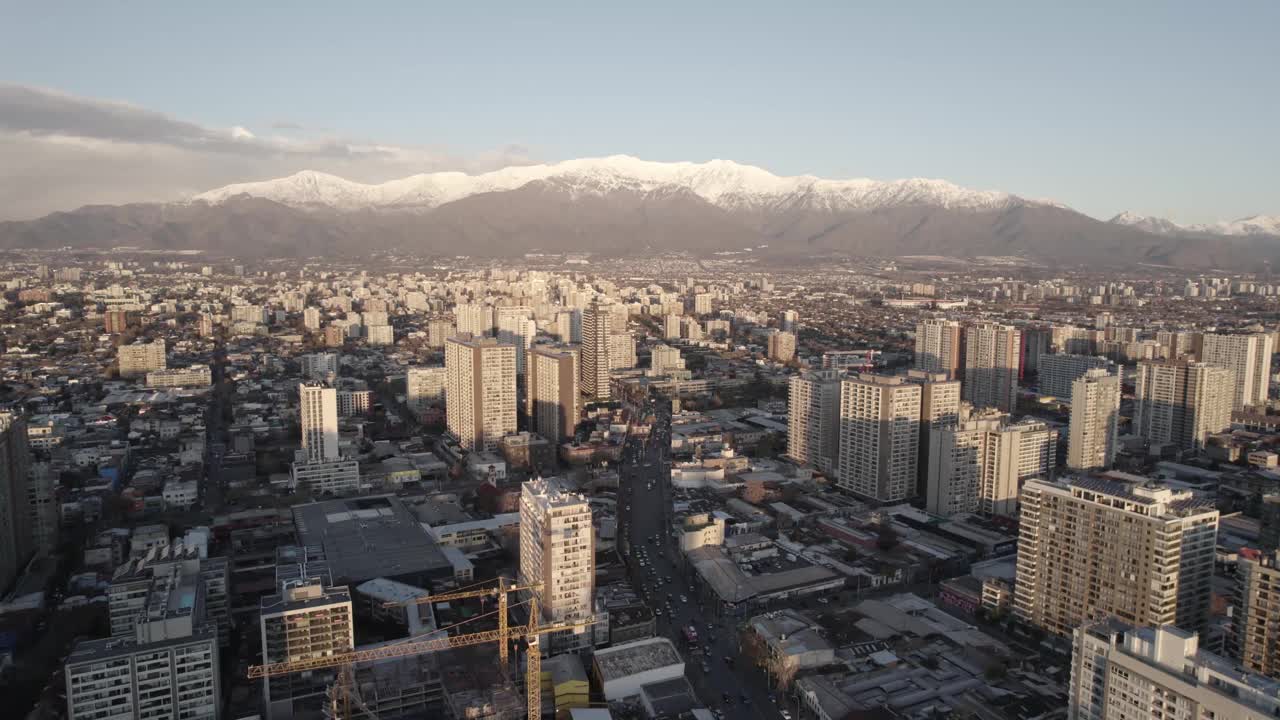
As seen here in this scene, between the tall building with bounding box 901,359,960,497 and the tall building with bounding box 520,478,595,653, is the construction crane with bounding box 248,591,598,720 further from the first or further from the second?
the tall building with bounding box 901,359,960,497

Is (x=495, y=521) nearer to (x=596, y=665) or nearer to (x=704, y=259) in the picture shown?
(x=596, y=665)

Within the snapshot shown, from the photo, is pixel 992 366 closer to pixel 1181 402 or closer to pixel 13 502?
pixel 1181 402

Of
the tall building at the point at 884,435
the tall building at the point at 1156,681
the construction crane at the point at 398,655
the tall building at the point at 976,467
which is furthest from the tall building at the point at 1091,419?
the construction crane at the point at 398,655

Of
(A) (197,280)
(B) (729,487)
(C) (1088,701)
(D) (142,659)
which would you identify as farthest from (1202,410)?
(A) (197,280)

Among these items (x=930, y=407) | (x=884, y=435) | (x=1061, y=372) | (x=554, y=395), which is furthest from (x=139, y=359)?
(x=1061, y=372)

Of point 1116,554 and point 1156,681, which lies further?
point 1116,554

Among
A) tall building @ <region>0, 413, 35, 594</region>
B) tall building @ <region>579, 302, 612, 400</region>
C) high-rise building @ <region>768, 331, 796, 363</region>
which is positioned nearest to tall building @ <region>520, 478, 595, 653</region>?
tall building @ <region>0, 413, 35, 594</region>
